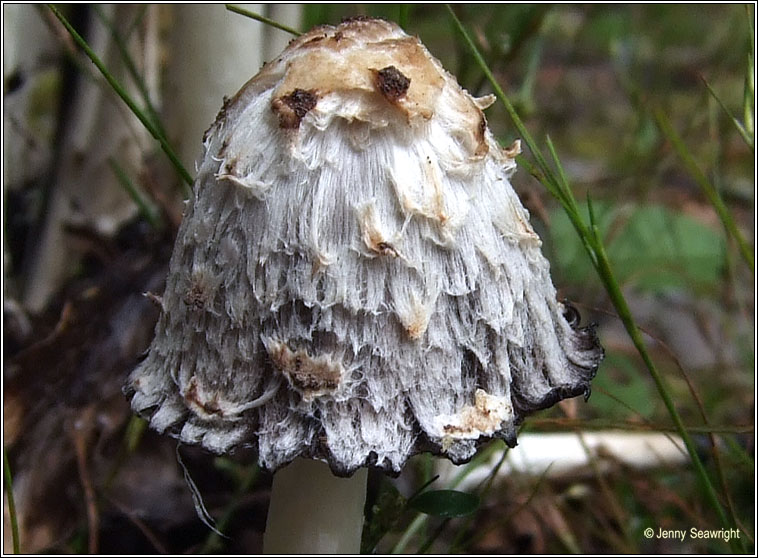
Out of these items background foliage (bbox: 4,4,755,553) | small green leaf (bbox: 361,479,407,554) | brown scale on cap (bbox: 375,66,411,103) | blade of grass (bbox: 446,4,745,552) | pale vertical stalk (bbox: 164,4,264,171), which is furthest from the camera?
pale vertical stalk (bbox: 164,4,264,171)

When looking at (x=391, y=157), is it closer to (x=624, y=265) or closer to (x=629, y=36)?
(x=624, y=265)

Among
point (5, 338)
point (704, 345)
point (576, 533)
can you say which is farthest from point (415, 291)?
point (704, 345)

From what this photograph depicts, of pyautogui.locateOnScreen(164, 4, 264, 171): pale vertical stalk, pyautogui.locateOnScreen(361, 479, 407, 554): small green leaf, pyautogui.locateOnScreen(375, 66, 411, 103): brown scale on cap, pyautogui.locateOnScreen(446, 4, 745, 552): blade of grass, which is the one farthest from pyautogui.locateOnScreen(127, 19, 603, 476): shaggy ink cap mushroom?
pyautogui.locateOnScreen(164, 4, 264, 171): pale vertical stalk

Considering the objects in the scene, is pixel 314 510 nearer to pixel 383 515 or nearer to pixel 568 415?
pixel 383 515

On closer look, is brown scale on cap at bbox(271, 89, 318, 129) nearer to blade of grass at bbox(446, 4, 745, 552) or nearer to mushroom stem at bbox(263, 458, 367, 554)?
blade of grass at bbox(446, 4, 745, 552)

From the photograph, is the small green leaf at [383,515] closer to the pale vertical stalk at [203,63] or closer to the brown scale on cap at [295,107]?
the brown scale on cap at [295,107]

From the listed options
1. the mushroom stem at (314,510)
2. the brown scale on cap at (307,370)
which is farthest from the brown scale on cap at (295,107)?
the mushroom stem at (314,510)

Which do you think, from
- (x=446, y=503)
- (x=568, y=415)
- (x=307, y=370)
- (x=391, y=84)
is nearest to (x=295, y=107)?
(x=391, y=84)
